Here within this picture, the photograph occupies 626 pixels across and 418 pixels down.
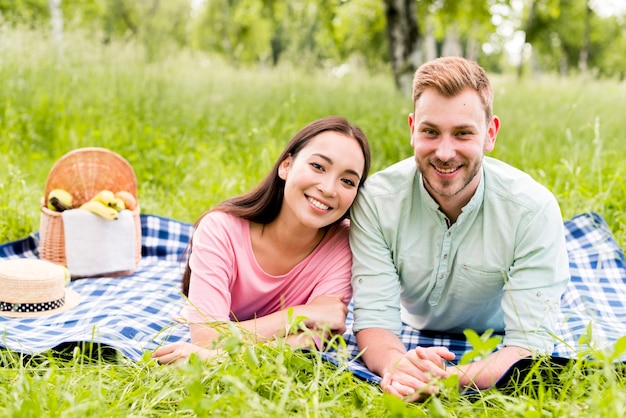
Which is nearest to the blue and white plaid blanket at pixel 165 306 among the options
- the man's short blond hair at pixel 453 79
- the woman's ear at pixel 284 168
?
the woman's ear at pixel 284 168

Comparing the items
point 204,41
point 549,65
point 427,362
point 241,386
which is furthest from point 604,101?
point 549,65

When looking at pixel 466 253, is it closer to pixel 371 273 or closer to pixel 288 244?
pixel 371 273

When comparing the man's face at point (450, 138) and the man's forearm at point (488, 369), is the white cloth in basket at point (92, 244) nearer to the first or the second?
the man's face at point (450, 138)

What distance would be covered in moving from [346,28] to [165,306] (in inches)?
411

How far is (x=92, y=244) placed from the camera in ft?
13.7

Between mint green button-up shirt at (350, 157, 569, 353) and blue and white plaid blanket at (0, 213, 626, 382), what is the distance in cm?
23

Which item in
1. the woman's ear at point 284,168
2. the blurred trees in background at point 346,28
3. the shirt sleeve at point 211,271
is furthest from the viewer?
the blurred trees in background at point 346,28

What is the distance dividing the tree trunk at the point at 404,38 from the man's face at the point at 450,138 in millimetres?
6190

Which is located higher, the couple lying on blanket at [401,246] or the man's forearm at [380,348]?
the couple lying on blanket at [401,246]

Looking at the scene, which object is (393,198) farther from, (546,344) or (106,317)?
(106,317)

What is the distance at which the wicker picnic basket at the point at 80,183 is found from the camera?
4.23m

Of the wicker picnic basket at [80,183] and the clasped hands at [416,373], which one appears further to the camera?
the wicker picnic basket at [80,183]

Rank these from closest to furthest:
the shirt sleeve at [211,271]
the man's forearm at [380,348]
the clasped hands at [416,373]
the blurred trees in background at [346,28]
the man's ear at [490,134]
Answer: the clasped hands at [416,373] < the man's forearm at [380,348] < the man's ear at [490,134] < the shirt sleeve at [211,271] < the blurred trees in background at [346,28]

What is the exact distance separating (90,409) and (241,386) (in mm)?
564
